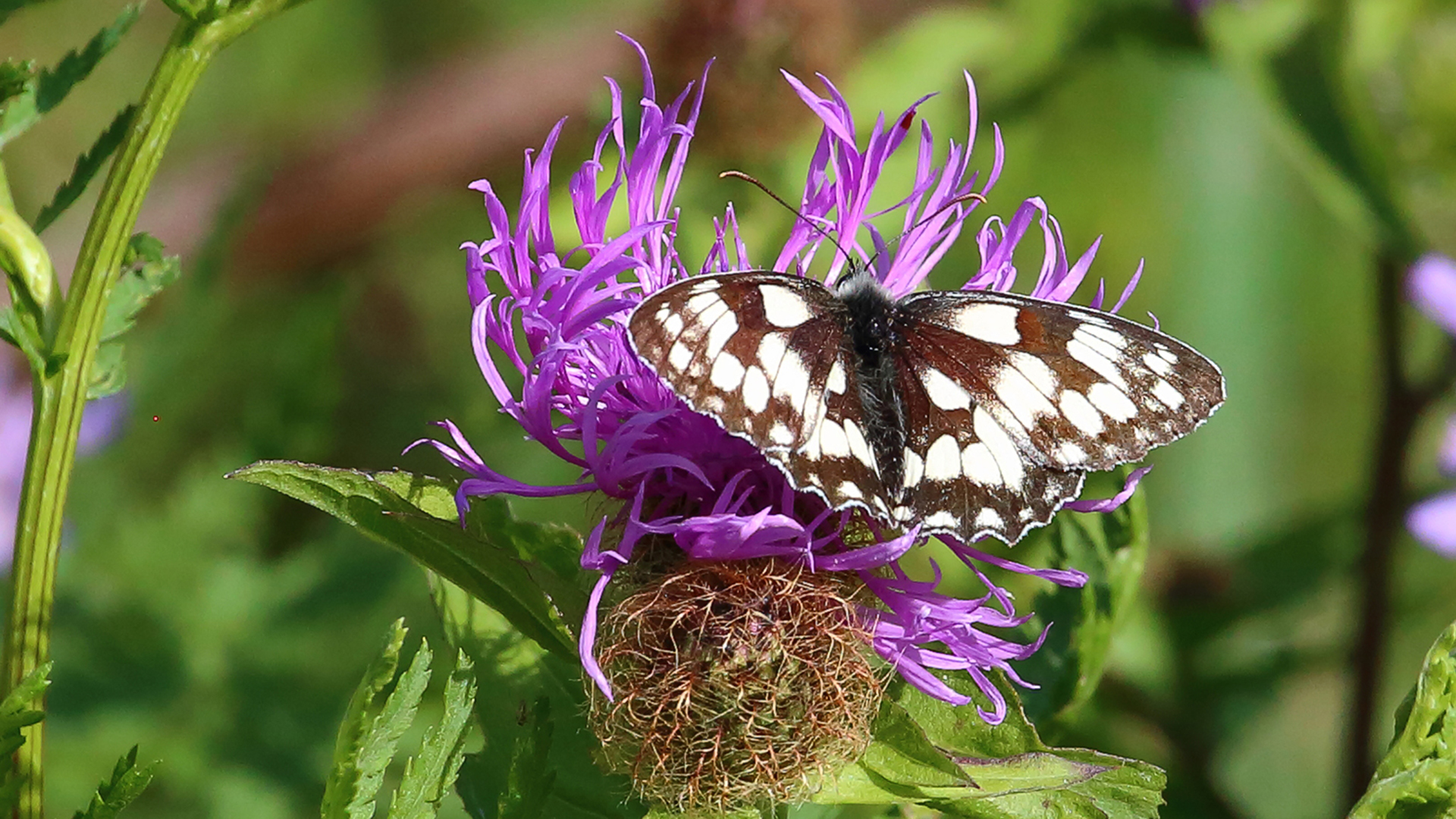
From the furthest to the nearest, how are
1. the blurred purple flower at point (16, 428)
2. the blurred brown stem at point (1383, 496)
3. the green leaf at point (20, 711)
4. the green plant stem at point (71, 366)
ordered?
1. the blurred purple flower at point (16, 428)
2. the blurred brown stem at point (1383, 496)
3. the green plant stem at point (71, 366)
4. the green leaf at point (20, 711)

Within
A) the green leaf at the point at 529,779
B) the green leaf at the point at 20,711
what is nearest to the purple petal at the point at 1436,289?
the green leaf at the point at 529,779

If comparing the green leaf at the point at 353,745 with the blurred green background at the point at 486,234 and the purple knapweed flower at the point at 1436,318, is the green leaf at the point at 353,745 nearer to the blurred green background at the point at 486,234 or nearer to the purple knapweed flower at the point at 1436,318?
the blurred green background at the point at 486,234

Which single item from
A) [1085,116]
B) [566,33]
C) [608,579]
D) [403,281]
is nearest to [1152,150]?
[1085,116]

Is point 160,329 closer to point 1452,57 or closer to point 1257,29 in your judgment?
point 1257,29

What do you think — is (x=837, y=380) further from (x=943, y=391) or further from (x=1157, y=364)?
(x=1157, y=364)

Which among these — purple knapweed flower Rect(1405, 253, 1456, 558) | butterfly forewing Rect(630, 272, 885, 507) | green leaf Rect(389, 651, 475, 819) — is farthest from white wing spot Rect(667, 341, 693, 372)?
purple knapweed flower Rect(1405, 253, 1456, 558)

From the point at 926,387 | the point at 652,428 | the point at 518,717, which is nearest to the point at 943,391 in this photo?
the point at 926,387
